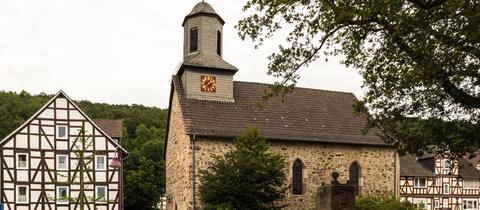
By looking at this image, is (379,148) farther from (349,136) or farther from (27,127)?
(27,127)

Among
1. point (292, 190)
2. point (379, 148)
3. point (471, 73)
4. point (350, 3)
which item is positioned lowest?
point (292, 190)

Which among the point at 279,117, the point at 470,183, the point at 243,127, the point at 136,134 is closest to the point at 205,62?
the point at 243,127

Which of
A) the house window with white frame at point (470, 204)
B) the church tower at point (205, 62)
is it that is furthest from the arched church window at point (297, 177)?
the house window with white frame at point (470, 204)

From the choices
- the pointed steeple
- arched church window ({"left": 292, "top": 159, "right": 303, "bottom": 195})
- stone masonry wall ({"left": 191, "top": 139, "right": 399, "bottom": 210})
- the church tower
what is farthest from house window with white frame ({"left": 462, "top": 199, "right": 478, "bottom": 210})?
the pointed steeple

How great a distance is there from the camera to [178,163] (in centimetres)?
2891

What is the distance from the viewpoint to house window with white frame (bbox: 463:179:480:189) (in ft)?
162

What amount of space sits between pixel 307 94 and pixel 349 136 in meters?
3.53

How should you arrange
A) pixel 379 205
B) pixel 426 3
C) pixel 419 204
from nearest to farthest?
pixel 426 3
pixel 379 205
pixel 419 204

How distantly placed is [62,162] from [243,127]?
47.0 feet

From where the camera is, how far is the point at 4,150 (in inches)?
1383

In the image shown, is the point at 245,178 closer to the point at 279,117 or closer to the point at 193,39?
the point at 279,117

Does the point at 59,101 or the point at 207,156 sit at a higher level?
the point at 59,101

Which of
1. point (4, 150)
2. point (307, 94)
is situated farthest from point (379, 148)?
point (4, 150)

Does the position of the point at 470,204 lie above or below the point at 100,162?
below
